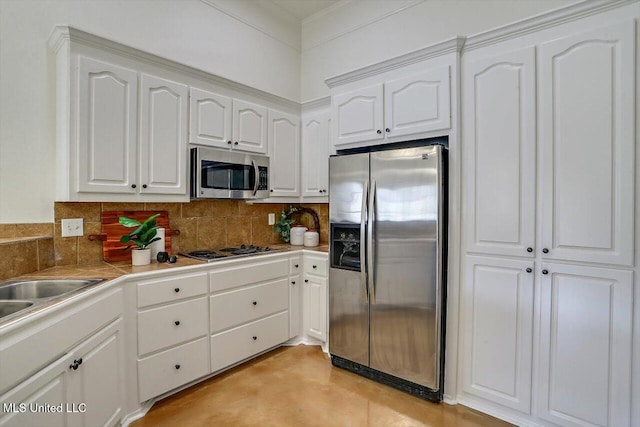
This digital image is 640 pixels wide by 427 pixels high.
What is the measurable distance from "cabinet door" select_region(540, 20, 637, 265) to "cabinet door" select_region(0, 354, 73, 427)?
2.45 metres

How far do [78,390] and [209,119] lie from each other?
6.40 feet

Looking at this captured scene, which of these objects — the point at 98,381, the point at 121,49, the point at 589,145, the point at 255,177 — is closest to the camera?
the point at 98,381

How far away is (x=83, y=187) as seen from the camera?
205cm

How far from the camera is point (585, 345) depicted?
1.79m

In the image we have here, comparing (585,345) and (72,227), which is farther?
(72,227)

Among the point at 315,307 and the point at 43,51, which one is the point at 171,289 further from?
the point at 43,51

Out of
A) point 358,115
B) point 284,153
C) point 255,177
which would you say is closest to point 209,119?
point 255,177

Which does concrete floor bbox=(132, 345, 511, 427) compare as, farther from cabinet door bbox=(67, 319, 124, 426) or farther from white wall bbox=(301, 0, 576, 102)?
white wall bbox=(301, 0, 576, 102)

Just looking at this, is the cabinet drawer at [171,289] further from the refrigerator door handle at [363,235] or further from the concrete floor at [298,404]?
the refrigerator door handle at [363,235]

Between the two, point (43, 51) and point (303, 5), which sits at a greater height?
point (303, 5)

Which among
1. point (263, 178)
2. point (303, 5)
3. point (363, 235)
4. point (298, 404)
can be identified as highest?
point (303, 5)

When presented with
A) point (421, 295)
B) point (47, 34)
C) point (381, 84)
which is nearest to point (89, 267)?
point (47, 34)

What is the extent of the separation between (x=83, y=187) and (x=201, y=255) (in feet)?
3.02

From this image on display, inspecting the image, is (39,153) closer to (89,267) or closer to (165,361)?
(89,267)
